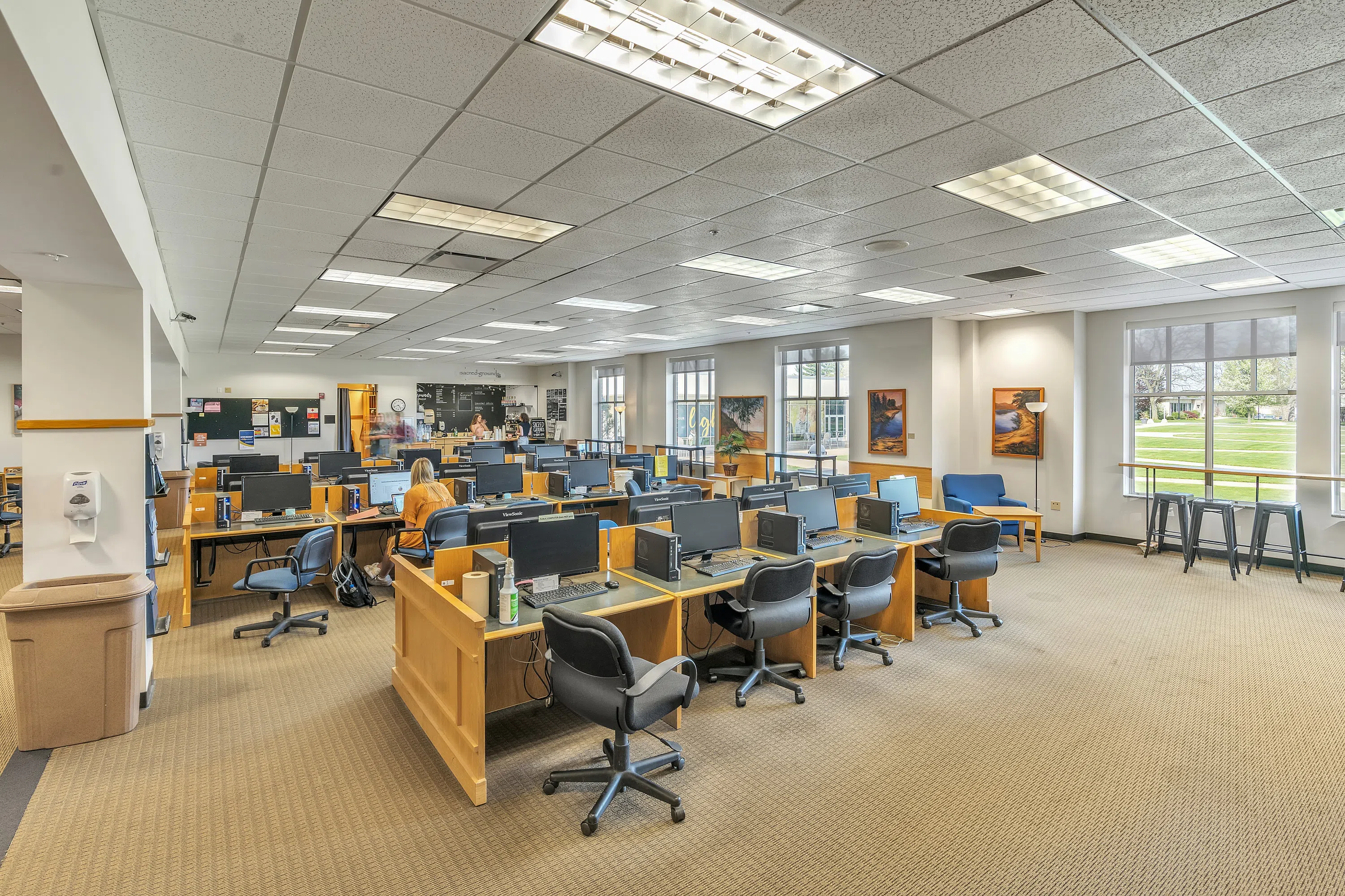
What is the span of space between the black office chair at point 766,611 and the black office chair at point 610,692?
80 centimetres

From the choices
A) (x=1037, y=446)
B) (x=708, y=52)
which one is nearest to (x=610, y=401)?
(x=1037, y=446)

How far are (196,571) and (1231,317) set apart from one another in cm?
1135

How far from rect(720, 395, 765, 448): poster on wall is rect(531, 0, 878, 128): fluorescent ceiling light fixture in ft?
30.5

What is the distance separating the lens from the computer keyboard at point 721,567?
13.4ft

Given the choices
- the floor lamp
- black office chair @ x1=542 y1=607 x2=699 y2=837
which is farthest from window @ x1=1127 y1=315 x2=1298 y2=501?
black office chair @ x1=542 y1=607 x2=699 y2=837

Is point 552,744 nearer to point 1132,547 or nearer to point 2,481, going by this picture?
point 1132,547

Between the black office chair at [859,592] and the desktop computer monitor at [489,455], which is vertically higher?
the desktop computer monitor at [489,455]

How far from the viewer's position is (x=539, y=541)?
152 inches

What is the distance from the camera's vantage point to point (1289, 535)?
719 cm

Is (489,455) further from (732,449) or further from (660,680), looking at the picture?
(660,680)

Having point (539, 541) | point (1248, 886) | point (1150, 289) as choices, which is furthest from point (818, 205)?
point (1150, 289)

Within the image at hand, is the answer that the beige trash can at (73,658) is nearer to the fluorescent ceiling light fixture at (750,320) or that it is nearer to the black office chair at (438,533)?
the black office chair at (438,533)

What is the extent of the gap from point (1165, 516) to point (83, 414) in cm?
1012

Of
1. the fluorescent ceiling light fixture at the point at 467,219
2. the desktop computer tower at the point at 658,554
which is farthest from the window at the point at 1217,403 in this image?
the fluorescent ceiling light fixture at the point at 467,219
